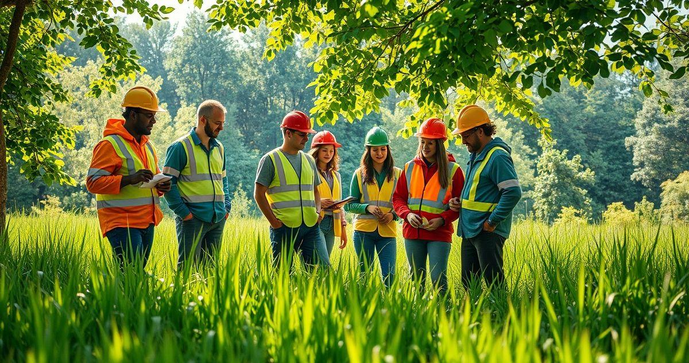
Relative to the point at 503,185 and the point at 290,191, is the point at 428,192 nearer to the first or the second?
the point at 503,185

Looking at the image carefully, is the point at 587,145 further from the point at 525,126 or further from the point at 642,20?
the point at 642,20

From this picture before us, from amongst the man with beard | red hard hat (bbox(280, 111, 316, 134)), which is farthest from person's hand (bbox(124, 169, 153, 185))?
red hard hat (bbox(280, 111, 316, 134))

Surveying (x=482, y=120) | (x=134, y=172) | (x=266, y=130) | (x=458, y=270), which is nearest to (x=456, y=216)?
(x=482, y=120)

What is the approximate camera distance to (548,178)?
4022 centimetres

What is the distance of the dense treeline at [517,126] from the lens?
150 feet

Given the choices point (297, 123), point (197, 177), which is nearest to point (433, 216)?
point (297, 123)

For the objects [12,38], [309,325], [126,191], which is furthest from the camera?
[12,38]

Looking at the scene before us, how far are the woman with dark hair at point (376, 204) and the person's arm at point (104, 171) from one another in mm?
2306

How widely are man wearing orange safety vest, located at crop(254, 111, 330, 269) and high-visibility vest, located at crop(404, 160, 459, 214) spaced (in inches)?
34.3

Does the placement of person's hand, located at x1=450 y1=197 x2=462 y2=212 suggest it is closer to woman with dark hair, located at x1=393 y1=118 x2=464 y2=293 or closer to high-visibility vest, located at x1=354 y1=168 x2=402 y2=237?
woman with dark hair, located at x1=393 y1=118 x2=464 y2=293

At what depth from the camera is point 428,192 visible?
544 cm

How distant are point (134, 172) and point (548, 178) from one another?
3831 cm

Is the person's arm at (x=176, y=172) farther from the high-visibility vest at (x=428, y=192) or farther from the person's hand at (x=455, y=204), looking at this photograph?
the person's hand at (x=455, y=204)

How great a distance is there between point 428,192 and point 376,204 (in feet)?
2.84
